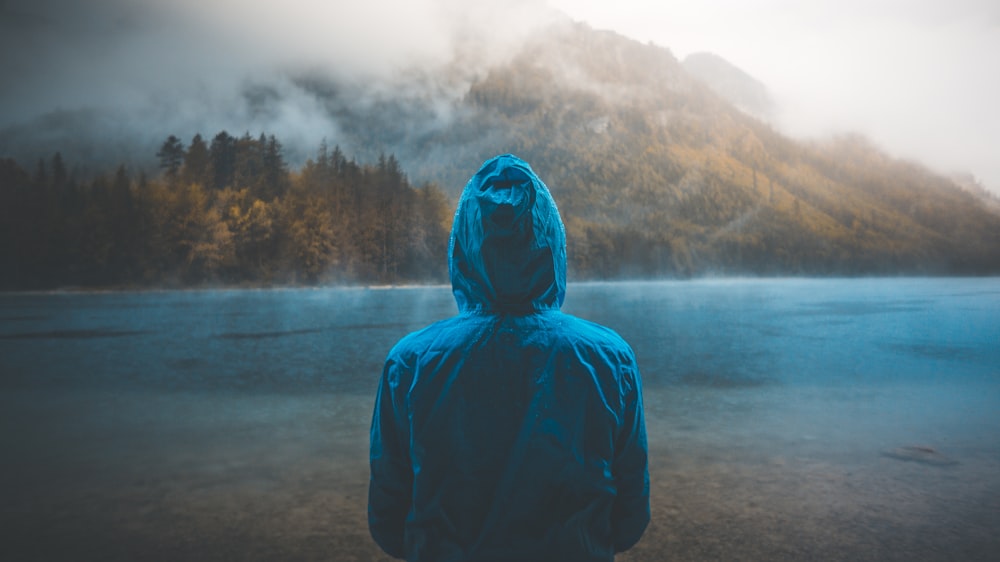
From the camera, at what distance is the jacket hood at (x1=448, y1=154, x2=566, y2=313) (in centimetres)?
183

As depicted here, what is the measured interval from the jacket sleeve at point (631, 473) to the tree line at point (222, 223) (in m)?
124

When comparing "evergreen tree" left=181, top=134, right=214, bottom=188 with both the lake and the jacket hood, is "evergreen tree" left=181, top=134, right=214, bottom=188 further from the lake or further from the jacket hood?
the jacket hood

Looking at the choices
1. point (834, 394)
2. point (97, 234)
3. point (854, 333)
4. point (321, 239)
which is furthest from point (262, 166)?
point (834, 394)

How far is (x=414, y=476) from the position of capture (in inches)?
75.4

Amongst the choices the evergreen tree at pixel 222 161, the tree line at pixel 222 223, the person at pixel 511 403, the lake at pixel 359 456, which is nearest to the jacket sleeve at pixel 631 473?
the person at pixel 511 403

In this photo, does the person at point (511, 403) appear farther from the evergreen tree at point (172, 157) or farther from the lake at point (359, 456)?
the evergreen tree at point (172, 157)

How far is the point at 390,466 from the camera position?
1994 millimetres

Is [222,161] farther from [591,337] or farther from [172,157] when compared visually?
[591,337]

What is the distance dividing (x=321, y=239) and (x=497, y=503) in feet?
485

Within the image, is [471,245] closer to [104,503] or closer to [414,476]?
[414,476]

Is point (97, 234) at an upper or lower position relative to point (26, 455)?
upper

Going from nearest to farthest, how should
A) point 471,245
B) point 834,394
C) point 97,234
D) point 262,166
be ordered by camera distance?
point 471,245, point 834,394, point 97,234, point 262,166

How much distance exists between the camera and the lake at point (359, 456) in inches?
240

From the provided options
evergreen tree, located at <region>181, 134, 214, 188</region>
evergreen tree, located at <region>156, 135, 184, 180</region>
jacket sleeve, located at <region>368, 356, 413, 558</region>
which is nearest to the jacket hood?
jacket sleeve, located at <region>368, 356, 413, 558</region>
